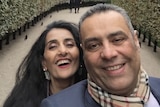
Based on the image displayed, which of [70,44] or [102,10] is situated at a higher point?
[102,10]

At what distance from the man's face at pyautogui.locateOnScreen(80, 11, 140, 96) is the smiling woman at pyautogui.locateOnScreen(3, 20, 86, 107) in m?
1.07

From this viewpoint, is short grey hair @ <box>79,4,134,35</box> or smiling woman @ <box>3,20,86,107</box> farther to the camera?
smiling woman @ <box>3,20,86,107</box>

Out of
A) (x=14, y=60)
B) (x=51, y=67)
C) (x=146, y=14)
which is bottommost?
(x=14, y=60)

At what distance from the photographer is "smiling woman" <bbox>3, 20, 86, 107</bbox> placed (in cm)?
306

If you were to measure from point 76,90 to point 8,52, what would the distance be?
34.5 ft

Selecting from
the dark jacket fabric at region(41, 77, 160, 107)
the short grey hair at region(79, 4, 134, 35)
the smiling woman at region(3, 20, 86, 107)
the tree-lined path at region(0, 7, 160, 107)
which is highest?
the short grey hair at region(79, 4, 134, 35)

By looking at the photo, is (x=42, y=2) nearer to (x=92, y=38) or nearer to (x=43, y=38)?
(x=43, y=38)

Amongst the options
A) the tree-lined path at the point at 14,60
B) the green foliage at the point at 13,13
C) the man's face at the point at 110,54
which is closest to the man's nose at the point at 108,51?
the man's face at the point at 110,54

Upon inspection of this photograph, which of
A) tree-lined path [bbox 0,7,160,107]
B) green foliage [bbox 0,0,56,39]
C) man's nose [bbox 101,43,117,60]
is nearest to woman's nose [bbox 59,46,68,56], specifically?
man's nose [bbox 101,43,117,60]

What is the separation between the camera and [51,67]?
3.08 meters

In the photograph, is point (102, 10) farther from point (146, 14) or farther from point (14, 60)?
point (146, 14)

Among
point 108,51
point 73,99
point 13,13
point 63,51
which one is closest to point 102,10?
point 108,51

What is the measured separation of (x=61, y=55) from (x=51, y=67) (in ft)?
0.42

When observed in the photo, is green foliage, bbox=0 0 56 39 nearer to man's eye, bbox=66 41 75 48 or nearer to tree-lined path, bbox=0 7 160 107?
tree-lined path, bbox=0 7 160 107
